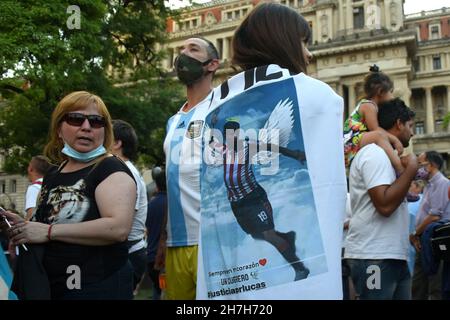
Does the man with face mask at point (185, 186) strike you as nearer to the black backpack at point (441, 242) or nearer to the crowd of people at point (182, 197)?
the crowd of people at point (182, 197)

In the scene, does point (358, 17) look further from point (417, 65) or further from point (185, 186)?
point (185, 186)

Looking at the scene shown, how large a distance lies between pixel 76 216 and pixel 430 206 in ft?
18.1

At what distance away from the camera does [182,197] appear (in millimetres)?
3260

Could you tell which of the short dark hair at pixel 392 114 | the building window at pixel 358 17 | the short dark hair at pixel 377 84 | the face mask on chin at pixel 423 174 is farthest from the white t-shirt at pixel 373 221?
the building window at pixel 358 17

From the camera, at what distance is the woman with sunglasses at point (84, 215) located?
9.39 ft

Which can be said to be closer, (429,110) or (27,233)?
(27,233)

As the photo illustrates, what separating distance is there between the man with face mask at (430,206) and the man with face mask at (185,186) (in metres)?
3.95

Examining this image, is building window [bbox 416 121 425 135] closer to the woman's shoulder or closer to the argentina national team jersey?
the argentina national team jersey

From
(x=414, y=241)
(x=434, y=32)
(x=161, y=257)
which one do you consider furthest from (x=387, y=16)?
(x=161, y=257)

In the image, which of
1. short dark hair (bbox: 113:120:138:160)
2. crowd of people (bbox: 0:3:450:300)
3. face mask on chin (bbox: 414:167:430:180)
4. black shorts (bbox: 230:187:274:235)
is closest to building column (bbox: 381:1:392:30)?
face mask on chin (bbox: 414:167:430:180)

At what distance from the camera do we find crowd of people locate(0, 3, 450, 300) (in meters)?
2.51

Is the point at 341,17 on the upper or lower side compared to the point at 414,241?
upper

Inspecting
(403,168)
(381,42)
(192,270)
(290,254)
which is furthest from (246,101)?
(381,42)

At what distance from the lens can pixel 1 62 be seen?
1292 cm
